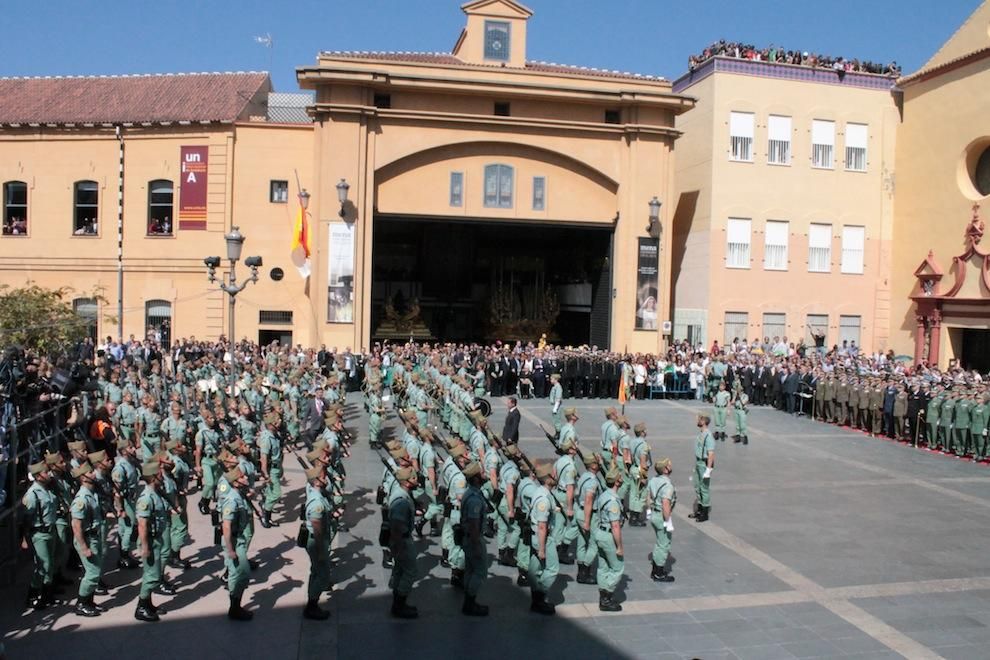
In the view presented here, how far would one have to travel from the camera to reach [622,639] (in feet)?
29.8

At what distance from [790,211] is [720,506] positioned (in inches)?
921

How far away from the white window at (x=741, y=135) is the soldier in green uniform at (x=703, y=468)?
76.6 ft

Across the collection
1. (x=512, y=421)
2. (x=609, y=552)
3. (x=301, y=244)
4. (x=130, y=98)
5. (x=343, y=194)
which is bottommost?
(x=609, y=552)

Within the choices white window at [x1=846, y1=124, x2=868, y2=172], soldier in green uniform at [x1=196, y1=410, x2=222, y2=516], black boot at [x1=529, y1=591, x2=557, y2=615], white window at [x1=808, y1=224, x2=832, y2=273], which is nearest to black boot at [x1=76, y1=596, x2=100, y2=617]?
soldier in green uniform at [x1=196, y1=410, x2=222, y2=516]

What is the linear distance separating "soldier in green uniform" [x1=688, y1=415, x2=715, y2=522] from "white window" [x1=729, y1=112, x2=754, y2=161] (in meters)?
23.4

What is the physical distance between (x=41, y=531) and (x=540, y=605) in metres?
5.76

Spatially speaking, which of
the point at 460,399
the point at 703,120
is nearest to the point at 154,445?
the point at 460,399

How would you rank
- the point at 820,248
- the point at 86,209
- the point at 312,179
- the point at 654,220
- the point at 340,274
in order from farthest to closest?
1. the point at 820,248
2. the point at 86,209
3. the point at 654,220
4. the point at 312,179
5. the point at 340,274

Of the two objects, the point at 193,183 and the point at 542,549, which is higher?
the point at 193,183

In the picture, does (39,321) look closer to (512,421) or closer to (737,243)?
(512,421)

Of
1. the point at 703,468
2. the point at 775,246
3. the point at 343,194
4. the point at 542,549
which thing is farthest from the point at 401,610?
the point at 775,246

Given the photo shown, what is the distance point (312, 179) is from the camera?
3081cm

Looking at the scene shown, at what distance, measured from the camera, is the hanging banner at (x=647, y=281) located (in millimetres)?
31625

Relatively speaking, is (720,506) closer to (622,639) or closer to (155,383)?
(622,639)
